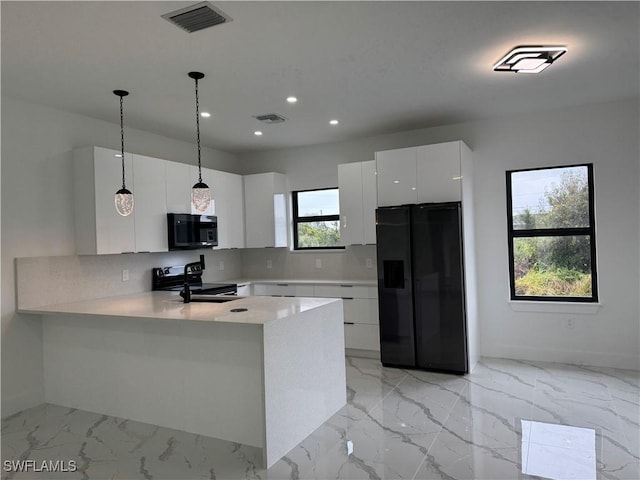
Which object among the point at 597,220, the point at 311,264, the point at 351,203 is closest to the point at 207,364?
the point at 351,203

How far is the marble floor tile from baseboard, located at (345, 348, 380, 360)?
945mm

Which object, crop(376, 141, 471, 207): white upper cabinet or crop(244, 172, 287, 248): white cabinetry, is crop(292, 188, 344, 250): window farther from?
crop(376, 141, 471, 207): white upper cabinet

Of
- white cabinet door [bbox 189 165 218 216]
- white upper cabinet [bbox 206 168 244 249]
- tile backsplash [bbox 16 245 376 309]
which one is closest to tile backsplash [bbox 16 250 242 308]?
tile backsplash [bbox 16 245 376 309]

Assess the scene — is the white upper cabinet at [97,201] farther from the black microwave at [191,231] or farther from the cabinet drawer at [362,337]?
the cabinet drawer at [362,337]

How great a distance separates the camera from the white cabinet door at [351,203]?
208 inches

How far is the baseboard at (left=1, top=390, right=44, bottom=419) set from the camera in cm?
360

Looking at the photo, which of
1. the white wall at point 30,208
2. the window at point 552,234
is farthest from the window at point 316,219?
the white wall at point 30,208

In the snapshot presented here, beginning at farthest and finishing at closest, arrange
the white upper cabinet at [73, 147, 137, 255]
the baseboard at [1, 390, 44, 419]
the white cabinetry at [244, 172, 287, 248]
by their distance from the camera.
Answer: the white cabinetry at [244, 172, 287, 248] < the white upper cabinet at [73, 147, 137, 255] < the baseboard at [1, 390, 44, 419]

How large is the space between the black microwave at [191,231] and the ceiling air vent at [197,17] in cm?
250

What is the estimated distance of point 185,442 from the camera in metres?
3.02

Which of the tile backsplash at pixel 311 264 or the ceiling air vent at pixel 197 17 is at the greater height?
the ceiling air vent at pixel 197 17

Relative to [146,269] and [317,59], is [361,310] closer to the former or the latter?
[146,269]

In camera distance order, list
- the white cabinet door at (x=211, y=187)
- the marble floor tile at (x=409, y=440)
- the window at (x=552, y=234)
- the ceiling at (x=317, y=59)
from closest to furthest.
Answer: the ceiling at (x=317, y=59) < the marble floor tile at (x=409, y=440) < the window at (x=552, y=234) < the white cabinet door at (x=211, y=187)

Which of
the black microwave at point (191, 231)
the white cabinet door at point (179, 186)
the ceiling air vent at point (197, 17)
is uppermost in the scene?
the ceiling air vent at point (197, 17)
